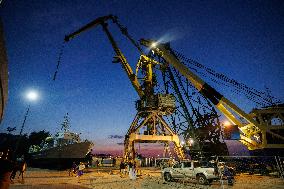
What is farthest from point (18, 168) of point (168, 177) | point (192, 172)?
point (168, 177)

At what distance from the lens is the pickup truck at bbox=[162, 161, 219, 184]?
1603 cm

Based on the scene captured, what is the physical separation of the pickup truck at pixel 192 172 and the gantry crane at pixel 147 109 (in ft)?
32.8

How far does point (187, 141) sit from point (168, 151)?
3516mm

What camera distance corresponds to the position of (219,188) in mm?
14258

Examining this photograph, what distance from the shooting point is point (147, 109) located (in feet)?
102

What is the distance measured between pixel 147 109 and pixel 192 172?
15.0m

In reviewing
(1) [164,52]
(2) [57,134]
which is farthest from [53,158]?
(1) [164,52]

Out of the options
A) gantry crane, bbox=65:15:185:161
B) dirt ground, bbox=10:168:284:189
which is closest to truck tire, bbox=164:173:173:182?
dirt ground, bbox=10:168:284:189

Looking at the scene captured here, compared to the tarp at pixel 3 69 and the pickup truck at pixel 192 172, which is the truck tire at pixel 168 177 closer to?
the pickup truck at pixel 192 172

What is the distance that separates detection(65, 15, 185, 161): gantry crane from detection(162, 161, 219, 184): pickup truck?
32.8 ft

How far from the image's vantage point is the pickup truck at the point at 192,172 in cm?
1603

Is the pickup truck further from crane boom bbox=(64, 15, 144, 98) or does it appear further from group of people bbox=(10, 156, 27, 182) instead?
crane boom bbox=(64, 15, 144, 98)

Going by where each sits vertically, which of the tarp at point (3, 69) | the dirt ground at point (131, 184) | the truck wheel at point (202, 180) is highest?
the tarp at point (3, 69)

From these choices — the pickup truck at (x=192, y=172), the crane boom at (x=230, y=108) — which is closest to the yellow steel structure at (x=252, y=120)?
the crane boom at (x=230, y=108)
